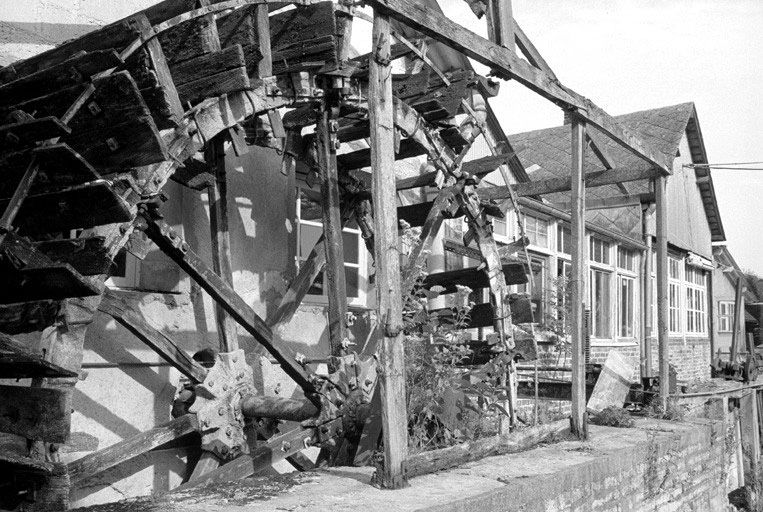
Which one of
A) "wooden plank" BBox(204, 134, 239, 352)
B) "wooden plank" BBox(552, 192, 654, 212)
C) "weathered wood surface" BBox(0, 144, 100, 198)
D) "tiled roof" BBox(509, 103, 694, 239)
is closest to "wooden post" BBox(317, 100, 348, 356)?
"wooden plank" BBox(204, 134, 239, 352)

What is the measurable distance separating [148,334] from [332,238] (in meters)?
1.33

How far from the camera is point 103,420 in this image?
17.3ft

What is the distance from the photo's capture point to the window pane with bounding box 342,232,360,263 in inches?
294

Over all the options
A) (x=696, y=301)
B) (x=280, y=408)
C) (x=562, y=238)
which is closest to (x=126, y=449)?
(x=280, y=408)

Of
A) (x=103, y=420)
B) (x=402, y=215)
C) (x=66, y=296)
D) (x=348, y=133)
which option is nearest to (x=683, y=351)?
(x=402, y=215)

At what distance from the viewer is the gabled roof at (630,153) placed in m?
15.4

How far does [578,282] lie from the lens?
5.94m

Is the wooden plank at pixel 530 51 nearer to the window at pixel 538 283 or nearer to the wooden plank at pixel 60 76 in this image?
the wooden plank at pixel 60 76

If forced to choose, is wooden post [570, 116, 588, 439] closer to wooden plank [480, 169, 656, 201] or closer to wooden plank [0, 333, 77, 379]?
wooden plank [480, 169, 656, 201]

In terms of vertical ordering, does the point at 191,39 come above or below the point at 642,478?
above

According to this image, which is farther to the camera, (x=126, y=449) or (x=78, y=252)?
(x=126, y=449)

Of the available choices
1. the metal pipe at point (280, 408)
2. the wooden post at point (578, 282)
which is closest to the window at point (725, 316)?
the wooden post at point (578, 282)

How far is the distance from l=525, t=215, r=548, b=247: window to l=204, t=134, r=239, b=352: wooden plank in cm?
633

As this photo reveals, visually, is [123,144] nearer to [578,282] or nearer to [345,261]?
[578,282]
